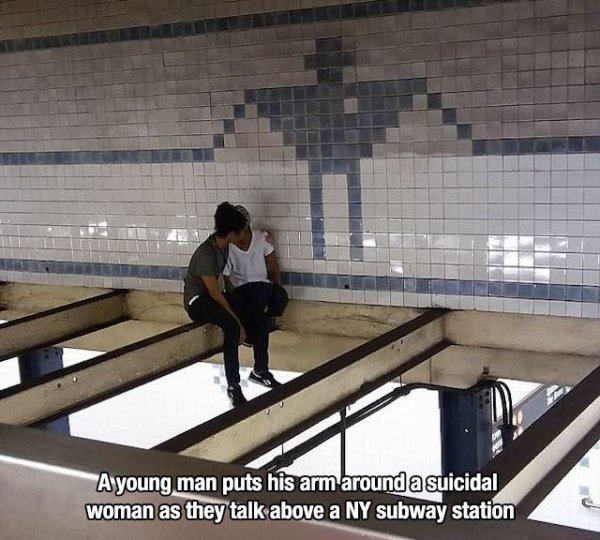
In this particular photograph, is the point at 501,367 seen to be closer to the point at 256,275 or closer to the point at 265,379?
the point at 265,379

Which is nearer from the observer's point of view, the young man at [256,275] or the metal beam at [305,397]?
the metal beam at [305,397]

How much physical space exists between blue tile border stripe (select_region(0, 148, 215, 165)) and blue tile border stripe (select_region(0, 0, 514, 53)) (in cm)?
58

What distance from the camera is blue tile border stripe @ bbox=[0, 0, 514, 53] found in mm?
3510

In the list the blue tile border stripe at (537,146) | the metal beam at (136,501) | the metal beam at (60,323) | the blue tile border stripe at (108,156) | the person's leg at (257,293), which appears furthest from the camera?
the blue tile border stripe at (108,156)

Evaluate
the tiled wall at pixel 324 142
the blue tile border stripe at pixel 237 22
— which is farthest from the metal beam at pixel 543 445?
the blue tile border stripe at pixel 237 22

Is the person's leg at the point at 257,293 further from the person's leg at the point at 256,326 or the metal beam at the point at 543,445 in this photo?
the metal beam at the point at 543,445

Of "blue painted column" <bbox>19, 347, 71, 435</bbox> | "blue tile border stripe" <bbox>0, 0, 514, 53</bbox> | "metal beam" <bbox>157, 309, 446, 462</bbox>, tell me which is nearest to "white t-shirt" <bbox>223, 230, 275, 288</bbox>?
"metal beam" <bbox>157, 309, 446, 462</bbox>

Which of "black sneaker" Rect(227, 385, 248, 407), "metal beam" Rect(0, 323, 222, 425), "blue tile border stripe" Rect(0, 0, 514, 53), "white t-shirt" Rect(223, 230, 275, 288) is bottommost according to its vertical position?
"black sneaker" Rect(227, 385, 248, 407)

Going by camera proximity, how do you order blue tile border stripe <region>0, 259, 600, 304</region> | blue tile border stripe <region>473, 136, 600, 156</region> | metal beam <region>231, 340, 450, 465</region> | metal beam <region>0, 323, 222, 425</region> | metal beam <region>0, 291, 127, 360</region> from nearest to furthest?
1. metal beam <region>231, 340, 450, 465</region>
2. metal beam <region>0, 323, 222, 425</region>
3. blue tile border stripe <region>473, 136, 600, 156</region>
4. blue tile border stripe <region>0, 259, 600, 304</region>
5. metal beam <region>0, 291, 127, 360</region>

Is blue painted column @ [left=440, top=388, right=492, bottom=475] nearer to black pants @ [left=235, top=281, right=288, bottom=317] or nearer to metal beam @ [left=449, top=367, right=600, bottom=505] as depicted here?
black pants @ [left=235, top=281, right=288, bottom=317]

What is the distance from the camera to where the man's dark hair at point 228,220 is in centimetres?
373

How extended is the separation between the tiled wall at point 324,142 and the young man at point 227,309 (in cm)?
34

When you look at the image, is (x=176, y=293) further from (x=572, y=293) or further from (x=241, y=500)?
(x=241, y=500)

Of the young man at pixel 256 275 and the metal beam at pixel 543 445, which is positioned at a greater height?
the young man at pixel 256 275
